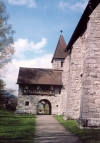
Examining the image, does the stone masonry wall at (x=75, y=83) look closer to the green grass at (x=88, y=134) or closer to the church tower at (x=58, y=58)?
the green grass at (x=88, y=134)

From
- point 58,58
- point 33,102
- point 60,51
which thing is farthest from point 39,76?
point 60,51

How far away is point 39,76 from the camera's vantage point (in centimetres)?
3247

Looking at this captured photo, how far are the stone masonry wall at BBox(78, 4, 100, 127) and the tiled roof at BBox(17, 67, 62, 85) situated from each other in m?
20.7

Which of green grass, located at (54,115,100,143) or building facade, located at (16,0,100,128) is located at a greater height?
building facade, located at (16,0,100,128)

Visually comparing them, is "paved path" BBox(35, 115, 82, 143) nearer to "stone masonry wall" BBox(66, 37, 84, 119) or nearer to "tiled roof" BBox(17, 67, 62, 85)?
"stone masonry wall" BBox(66, 37, 84, 119)

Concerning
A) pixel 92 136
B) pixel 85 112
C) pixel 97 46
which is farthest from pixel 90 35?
pixel 92 136

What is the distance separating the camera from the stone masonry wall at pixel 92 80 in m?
10.2

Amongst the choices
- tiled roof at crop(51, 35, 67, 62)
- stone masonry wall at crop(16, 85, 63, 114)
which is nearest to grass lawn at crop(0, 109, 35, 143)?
stone masonry wall at crop(16, 85, 63, 114)

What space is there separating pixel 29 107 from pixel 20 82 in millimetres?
4007

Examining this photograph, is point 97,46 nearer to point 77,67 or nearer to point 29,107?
point 77,67

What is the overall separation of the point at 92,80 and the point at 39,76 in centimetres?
2217

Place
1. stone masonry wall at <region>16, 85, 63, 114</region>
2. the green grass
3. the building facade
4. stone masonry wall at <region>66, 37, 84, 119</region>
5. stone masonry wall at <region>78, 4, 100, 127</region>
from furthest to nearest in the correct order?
1. stone masonry wall at <region>16, 85, 63, 114</region>
2. stone masonry wall at <region>66, 37, 84, 119</region>
3. the building facade
4. stone masonry wall at <region>78, 4, 100, 127</region>
5. the green grass

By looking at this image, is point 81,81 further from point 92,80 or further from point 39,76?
point 39,76

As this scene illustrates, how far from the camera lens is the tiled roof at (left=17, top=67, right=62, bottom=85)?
103ft
